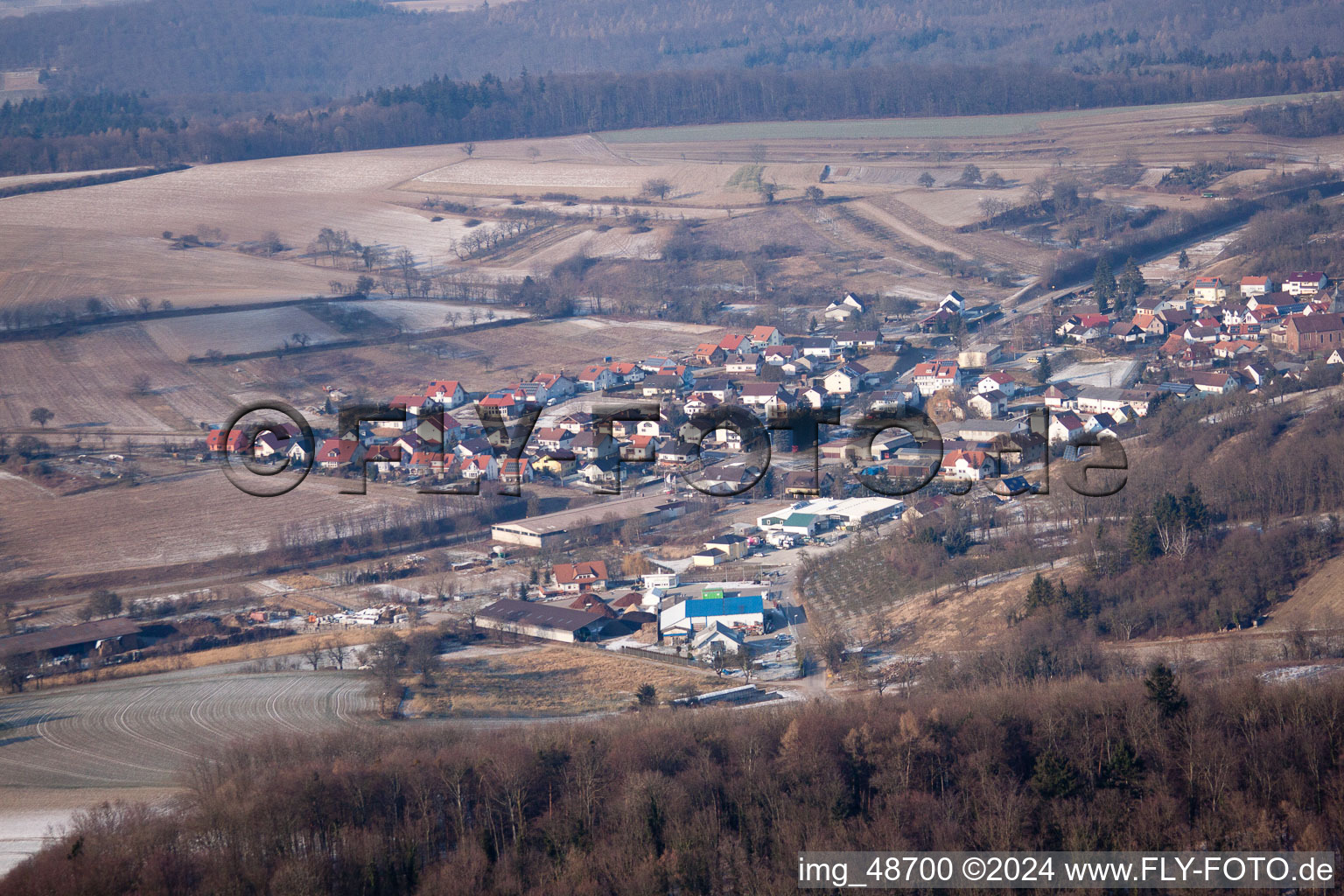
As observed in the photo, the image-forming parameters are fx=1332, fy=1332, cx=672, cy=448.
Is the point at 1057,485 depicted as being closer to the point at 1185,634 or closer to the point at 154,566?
the point at 1185,634

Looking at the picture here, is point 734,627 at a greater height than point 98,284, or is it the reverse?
point 98,284

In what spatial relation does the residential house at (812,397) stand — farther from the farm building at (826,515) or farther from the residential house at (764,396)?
the farm building at (826,515)

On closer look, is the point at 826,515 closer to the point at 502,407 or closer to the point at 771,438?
the point at 771,438

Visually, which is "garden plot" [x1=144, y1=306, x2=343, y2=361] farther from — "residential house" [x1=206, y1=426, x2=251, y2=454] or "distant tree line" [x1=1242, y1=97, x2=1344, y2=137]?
"distant tree line" [x1=1242, y1=97, x2=1344, y2=137]

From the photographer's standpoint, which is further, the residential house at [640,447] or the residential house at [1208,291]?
the residential house at [1208,291]

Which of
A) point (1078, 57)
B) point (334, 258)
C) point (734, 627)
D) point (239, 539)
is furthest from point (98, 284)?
point (1078, 57)

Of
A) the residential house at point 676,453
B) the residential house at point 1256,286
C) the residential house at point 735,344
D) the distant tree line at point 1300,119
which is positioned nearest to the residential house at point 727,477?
the residential house at point 676,453
